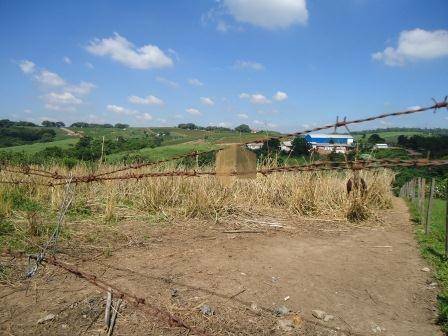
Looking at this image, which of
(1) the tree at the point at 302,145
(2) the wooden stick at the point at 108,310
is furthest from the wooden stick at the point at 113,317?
(1) the tree at the point at 302,145

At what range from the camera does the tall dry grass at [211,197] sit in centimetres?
755

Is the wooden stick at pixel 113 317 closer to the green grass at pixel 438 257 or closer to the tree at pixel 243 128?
the green grass at pixel 438 257

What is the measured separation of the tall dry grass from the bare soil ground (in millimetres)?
1297

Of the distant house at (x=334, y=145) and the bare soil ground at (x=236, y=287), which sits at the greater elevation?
the distant house at (x=334, y=145)

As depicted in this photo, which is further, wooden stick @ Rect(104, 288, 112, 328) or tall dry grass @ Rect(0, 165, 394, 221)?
tall dry grass @ Rect(0, 165, 394, 221)

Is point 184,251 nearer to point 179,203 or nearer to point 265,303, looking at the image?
point 265,303

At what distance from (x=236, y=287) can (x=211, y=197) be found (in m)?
3.90

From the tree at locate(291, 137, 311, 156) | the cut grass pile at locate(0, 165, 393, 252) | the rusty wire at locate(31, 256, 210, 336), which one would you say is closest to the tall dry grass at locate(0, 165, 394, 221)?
the cut grass pile at locate(0, 165, 393, 252)

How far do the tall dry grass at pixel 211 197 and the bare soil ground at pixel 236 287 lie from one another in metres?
1.30

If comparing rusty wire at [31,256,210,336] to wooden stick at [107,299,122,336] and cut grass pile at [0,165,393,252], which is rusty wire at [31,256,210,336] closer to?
wooden stick at [107,299,122,336]

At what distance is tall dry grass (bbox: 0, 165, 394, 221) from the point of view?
7555 millimetres

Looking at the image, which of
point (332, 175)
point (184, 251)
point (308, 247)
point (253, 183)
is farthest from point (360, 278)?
point (332, 175)

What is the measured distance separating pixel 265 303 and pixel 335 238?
11.6 feet

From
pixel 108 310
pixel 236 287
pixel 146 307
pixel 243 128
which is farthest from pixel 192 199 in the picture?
pixel 108 310
